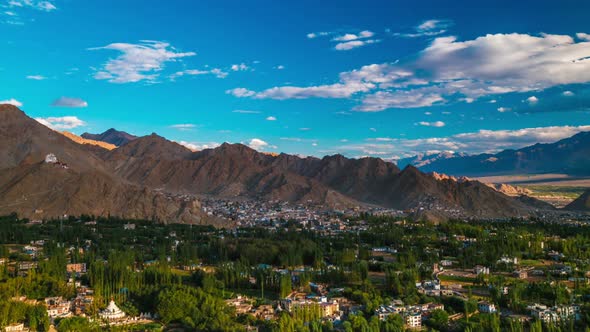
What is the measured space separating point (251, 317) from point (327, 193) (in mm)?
110817

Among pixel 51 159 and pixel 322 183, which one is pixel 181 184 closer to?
pixel 322 183

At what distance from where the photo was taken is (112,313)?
138ft

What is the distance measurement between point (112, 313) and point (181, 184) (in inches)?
5174

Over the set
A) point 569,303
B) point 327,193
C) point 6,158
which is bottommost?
point 569,303

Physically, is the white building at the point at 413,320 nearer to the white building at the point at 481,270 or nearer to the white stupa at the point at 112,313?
the white building at the point at 481,270

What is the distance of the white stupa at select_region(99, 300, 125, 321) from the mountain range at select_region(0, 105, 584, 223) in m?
61.3

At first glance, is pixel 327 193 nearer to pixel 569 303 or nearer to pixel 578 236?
pixel 578 236

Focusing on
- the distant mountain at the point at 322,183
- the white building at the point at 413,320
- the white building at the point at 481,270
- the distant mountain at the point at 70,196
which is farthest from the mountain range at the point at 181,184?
the white building at the point at 413,320

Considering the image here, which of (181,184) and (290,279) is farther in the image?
(181,184)

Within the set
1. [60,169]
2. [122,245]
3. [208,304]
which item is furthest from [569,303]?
[60,169]

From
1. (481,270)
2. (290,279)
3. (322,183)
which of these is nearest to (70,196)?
(290,279)

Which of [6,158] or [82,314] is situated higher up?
[6,158]

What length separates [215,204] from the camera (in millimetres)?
137750

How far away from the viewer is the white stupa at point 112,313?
41.7 m
